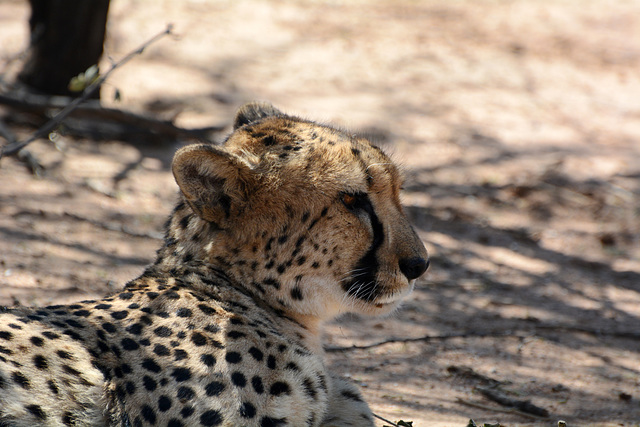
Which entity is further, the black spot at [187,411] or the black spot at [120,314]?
the black spot at [120,314]

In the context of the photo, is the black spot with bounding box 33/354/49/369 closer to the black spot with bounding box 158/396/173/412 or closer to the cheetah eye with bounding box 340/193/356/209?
the black spot with bounding box 158/396/173/412

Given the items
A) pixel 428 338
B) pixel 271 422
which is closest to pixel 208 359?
pixel 271 422

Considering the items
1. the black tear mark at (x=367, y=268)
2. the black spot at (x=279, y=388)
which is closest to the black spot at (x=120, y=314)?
the black spot at (x=279, y=388)

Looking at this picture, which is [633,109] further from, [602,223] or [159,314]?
[159,314]

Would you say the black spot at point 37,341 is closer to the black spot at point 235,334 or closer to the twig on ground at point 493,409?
the black spot at point 235,334

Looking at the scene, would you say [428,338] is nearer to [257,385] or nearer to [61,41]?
[257,385]

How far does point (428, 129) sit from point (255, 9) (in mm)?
2881

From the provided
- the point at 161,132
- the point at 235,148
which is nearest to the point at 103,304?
the point at 235,148

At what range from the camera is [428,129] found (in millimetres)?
7043

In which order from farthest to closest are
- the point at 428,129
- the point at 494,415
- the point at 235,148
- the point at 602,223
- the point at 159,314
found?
1. the point at 428,129
2. the point at 602,223
3. the point at 494,415
4. the point at 235,148
5. the point at 159,314

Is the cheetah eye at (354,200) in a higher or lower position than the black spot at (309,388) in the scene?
higher

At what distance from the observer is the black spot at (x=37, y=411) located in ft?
7.36

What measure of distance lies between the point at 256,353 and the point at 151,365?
0.35m

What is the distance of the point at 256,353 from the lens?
2.56 meters
